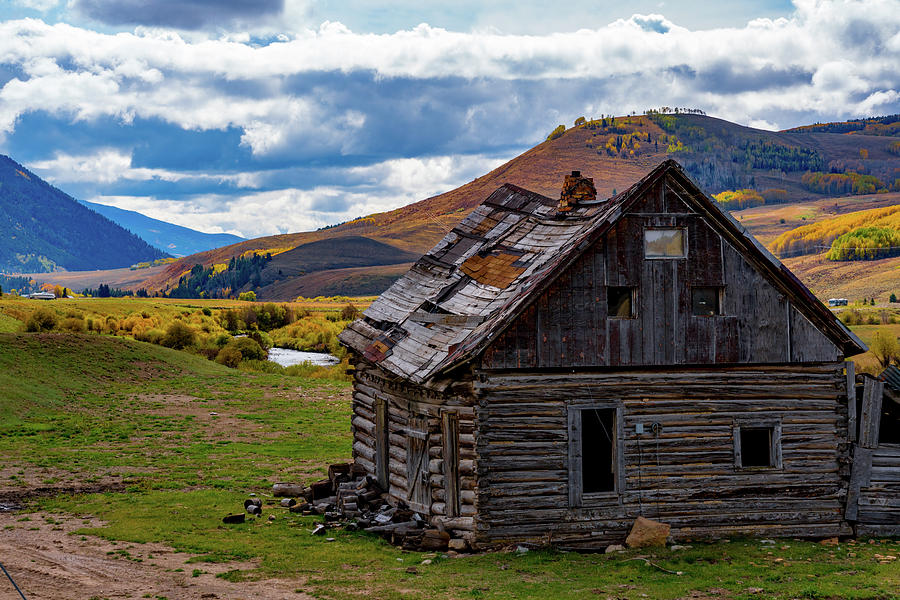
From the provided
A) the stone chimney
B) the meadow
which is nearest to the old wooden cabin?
the meadow

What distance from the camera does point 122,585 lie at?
12.9 metres

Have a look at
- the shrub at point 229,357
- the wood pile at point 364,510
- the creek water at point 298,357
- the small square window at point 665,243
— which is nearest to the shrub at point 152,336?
the shrub at point 229,357

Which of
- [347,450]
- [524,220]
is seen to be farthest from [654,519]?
[347,450]

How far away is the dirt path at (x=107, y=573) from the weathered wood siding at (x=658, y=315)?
215 inches

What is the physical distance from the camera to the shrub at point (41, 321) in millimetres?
54094

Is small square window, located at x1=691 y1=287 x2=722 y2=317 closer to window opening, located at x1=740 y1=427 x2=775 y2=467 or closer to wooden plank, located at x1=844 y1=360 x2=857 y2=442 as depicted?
wooden plank, located at x1=844 y1=360 x2=857 y2=442

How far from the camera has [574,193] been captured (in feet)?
63.8

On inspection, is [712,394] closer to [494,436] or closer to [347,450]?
[494,436]

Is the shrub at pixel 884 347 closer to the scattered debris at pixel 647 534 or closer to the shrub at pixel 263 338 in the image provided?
the scattered debris at pixel 647 534

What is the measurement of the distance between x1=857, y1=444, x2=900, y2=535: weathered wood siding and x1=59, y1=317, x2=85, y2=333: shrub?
51680mm

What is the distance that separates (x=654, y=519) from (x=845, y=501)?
389 cm

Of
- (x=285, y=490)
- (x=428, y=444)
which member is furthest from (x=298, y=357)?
(x=428, y=444)

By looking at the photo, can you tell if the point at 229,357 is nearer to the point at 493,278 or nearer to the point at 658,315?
the point at 493,278

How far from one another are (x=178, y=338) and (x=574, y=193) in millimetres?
45288
